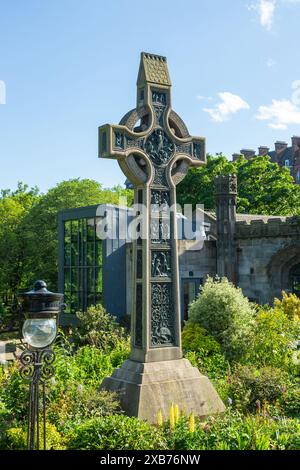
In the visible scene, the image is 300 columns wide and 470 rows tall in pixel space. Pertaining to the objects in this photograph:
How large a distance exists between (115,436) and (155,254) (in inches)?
144

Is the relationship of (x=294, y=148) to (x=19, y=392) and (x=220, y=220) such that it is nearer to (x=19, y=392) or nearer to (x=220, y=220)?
(x=220, y=220)

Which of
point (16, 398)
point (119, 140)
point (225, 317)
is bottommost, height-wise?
point (16, 398)

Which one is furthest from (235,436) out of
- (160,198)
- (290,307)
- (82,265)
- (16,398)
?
(82,265)

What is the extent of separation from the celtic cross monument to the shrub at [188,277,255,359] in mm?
4328

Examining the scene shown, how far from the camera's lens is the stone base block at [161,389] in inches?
356

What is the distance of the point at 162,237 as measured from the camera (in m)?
10.2

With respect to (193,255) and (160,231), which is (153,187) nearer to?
(160,231)

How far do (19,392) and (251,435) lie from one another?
3.68 meters

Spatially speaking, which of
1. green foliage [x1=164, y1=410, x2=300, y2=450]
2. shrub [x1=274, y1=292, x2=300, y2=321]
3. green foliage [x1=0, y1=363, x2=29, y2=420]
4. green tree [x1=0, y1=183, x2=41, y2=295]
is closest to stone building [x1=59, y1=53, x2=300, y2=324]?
shrub [x1=274, y1=292, x2=300, y2=321]

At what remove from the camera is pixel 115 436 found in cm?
727

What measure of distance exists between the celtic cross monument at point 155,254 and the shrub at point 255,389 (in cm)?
46
